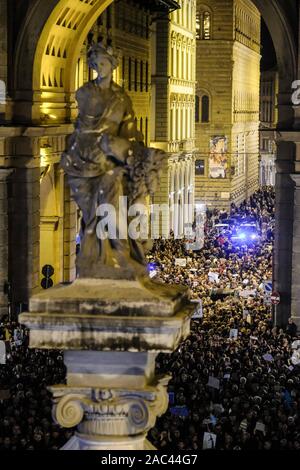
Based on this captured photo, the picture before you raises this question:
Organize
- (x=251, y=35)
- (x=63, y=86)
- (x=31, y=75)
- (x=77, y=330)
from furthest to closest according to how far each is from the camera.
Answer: (x=251, y=35) < (x=63, y=86) < (x=31, y=75) < (x=77, y=330)

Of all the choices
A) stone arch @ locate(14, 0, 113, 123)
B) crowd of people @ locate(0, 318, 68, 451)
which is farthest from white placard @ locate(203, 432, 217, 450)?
stone arch @ locate(14, 0, 113, 123)

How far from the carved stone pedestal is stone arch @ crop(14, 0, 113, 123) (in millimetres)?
34214

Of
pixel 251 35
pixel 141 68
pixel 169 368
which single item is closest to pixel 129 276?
pixel 169 368

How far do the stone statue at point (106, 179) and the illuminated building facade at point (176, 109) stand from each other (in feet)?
218

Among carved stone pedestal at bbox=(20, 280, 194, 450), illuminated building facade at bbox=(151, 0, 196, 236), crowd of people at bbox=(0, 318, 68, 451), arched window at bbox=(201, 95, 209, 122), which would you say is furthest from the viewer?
arched window at bbox=(201, 95, 209, 122)

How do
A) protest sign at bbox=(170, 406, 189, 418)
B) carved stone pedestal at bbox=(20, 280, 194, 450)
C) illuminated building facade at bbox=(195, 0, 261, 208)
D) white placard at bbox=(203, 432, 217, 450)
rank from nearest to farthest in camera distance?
1. carved stone pedestal at bbox=(20, 280, 194, 450)
2. white placard at bbox=(203, 432, 217, 450)
3. protest sign at bbox=(170, 406, 189, 418)
4. illuminated building facade at bbox=(195, 0, 261, 208)

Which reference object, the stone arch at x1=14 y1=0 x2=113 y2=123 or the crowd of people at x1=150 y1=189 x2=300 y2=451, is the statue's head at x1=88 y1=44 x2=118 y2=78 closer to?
the crowd of people at x1=150 y1=189 x2=300 y2=451

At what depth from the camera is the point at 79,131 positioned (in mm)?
16516

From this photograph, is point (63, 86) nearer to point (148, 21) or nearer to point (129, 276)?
point (148, 21)

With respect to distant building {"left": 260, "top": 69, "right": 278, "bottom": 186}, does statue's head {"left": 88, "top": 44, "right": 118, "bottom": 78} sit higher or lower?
higher

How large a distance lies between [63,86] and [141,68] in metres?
25.3

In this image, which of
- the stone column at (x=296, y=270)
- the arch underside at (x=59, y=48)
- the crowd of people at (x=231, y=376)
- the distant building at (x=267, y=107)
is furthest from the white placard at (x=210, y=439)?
the distant building at (x=267, y=107)

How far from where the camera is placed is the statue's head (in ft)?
54.9

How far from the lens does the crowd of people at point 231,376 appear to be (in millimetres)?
26453
